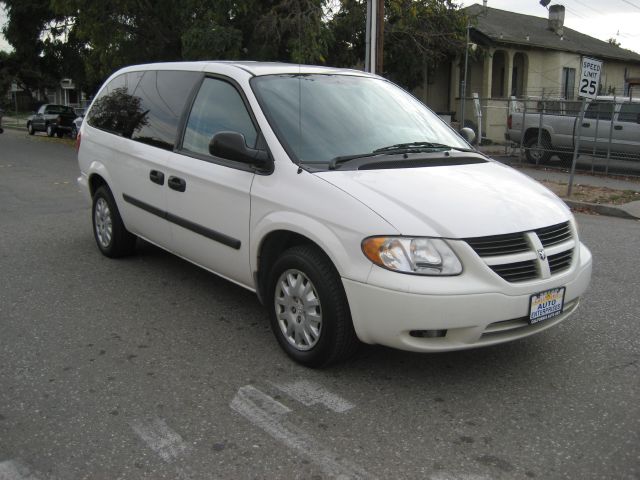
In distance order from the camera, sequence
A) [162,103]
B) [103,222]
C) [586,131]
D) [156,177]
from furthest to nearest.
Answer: [586,131] < [103,222] < [162,103] < [156,177]

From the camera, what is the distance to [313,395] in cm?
360

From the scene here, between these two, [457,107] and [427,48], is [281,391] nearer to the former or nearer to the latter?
[427,48]

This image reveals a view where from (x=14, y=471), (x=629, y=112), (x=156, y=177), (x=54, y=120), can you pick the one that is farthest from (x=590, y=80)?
(x=54, y=120)

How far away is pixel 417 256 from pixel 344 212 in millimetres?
472

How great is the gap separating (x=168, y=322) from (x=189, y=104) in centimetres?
163

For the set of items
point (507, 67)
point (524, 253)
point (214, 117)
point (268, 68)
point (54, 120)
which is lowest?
point (524, 253)

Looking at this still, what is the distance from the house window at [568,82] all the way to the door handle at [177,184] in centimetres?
2642

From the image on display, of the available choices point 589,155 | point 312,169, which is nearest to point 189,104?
point 312,169

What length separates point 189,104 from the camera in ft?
16.3

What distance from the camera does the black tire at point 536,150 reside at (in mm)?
16312

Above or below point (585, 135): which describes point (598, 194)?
below

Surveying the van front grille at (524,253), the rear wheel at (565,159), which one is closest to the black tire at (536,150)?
the rear wheel at (565,159)

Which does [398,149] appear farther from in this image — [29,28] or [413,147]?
[29,28]

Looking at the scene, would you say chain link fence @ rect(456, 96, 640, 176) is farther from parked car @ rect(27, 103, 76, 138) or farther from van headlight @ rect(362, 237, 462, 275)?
parked car @ rect(27, 103, 76, 138)
